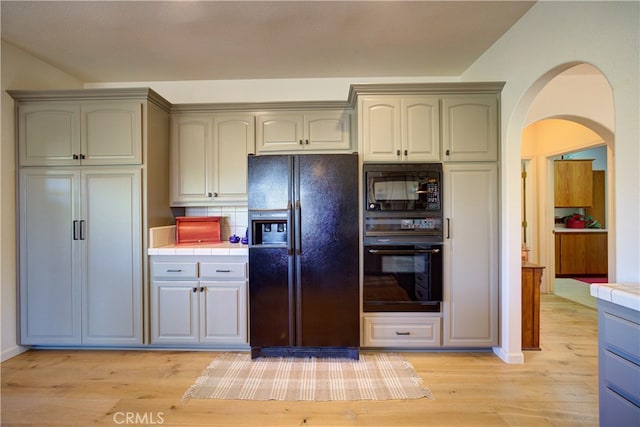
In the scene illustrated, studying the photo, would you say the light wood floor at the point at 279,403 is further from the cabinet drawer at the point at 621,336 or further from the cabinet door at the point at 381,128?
the cabinet door at the point at 381,128

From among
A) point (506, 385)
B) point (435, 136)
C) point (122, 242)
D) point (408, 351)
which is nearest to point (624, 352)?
point (506, 385)

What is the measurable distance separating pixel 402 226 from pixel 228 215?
6.10 feet

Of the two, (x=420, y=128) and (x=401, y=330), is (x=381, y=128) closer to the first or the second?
(x=420, y=128)

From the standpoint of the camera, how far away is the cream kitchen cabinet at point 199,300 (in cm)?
252

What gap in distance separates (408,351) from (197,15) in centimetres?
317

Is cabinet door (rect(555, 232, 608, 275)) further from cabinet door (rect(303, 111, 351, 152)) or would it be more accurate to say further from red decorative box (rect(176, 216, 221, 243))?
red decorative box (rect(176, 216, 221, 243))

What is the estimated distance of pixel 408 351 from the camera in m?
2.55

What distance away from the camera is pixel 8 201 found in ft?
8.08

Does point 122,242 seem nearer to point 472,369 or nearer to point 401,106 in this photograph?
point 401,106

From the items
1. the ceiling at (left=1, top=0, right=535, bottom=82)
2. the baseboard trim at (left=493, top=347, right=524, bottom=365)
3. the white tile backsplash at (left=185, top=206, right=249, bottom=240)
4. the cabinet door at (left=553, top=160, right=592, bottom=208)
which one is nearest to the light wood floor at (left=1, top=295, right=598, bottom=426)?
the baseboard trim at (left=493, top=347, right=524, bottom=365)

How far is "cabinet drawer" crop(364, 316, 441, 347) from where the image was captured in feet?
8.14

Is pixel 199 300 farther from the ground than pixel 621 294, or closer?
closer

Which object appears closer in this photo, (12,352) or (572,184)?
(12,352)

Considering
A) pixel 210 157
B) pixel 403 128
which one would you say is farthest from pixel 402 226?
pixel 210 157
